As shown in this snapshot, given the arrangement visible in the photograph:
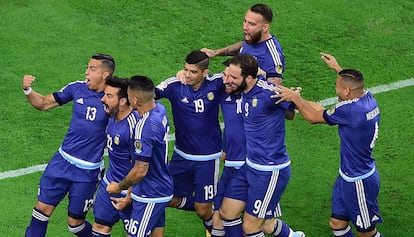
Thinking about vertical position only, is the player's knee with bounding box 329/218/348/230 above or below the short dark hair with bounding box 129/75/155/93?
below

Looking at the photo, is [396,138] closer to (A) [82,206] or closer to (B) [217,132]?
(B) [217,132]

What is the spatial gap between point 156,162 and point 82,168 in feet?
3.63

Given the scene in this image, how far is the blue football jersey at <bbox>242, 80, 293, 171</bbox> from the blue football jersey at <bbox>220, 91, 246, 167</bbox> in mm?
238

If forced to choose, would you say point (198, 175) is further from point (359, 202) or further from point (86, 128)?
point (359, 202)

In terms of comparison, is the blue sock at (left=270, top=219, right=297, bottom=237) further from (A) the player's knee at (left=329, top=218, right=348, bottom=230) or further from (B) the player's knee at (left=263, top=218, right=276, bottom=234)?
(A) the player's knee at (left=329, top=218, right=348, bottom=230)

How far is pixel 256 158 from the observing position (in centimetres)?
1182

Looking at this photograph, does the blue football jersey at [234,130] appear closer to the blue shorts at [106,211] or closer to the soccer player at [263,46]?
the soccer player at [263,46]

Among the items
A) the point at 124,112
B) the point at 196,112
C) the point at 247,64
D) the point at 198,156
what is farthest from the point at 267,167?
the point at 124,112

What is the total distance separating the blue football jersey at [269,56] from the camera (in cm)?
1252

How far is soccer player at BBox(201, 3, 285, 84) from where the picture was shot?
12523 millimetres

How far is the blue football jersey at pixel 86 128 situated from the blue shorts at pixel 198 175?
880mm

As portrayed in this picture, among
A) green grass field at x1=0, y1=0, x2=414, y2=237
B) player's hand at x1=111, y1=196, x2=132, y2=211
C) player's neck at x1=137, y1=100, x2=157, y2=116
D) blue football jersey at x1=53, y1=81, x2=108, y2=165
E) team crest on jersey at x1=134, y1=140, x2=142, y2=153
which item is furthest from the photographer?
green grass field at x1=0, y1=0, x2=414, y2=237

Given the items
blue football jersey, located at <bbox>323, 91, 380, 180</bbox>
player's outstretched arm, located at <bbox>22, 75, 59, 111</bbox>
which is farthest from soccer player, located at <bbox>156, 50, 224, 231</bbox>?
blue football jersey, located at <bbox>323, 91, 380, 180</bbox>

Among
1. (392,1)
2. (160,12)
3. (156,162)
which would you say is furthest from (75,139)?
(392,1)
